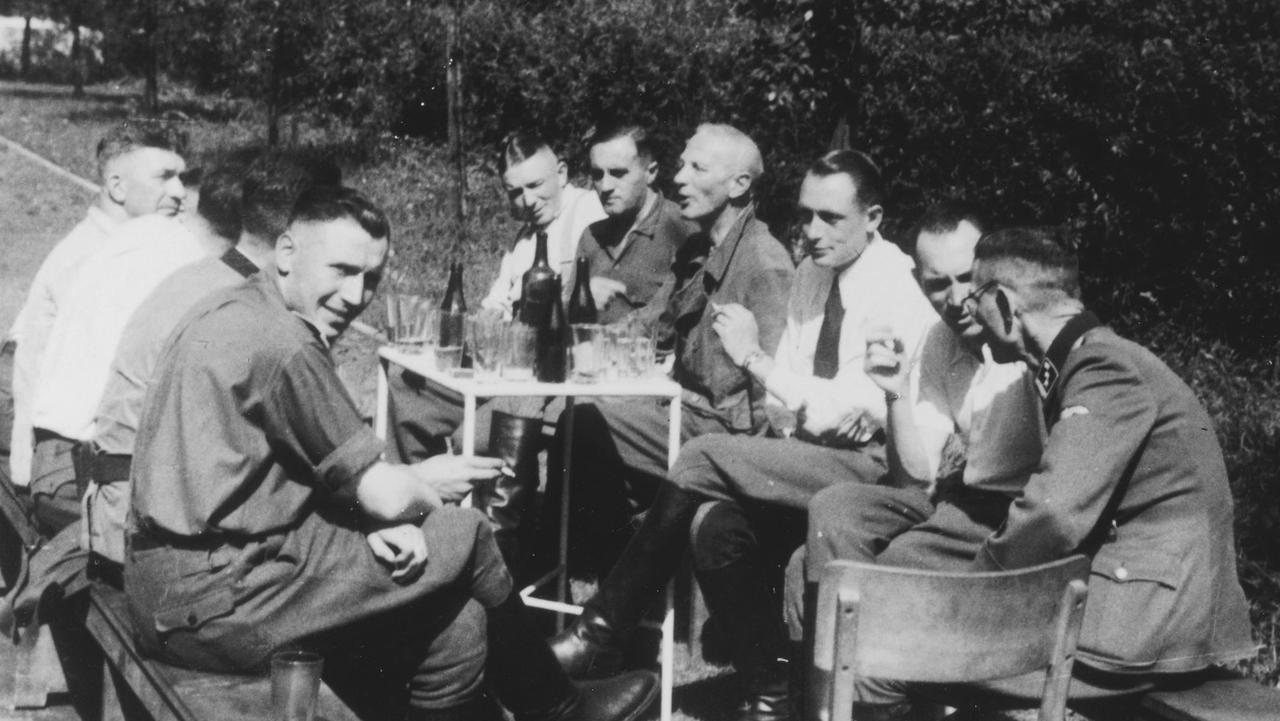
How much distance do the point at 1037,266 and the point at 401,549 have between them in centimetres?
175

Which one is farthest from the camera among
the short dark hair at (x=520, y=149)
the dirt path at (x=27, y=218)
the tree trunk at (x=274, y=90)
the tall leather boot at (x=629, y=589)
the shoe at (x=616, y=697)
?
the tree trunk at (x=274, y=90)

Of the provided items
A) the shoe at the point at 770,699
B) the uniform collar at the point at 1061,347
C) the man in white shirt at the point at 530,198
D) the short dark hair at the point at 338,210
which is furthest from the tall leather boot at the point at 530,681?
the man in white shirt at the point at 530,198

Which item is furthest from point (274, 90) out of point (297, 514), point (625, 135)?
point (297, 514)

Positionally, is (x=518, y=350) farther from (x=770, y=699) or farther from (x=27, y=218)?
(x=27, y=218)

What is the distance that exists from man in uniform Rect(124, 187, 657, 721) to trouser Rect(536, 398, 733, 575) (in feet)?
5.38

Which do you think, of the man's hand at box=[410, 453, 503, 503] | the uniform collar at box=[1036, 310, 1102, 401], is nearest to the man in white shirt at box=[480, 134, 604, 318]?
the man's hand at box=[410, 453, 503, 503]

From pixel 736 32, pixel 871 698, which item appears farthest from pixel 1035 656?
pixel 736 32

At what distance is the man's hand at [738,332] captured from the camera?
4871mm

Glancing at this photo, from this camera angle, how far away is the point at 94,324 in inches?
191

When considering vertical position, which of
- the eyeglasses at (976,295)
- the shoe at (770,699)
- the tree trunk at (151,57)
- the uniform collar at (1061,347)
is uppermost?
the tree trunk at (151,57)

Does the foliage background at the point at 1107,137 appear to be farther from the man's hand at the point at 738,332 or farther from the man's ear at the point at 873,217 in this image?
the man's hand at the point at 738,332

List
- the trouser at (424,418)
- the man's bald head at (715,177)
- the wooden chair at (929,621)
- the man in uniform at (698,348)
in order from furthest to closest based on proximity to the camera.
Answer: the trouser at (424,418), the man's bald head at (715,177), the man in uniform at (698,348), the wooden chair at (929,621)

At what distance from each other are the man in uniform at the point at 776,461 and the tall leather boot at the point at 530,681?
12.8 inches

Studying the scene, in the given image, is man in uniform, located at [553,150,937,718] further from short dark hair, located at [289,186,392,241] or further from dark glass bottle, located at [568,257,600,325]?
short dark hair, located at [289,186,392,241]
